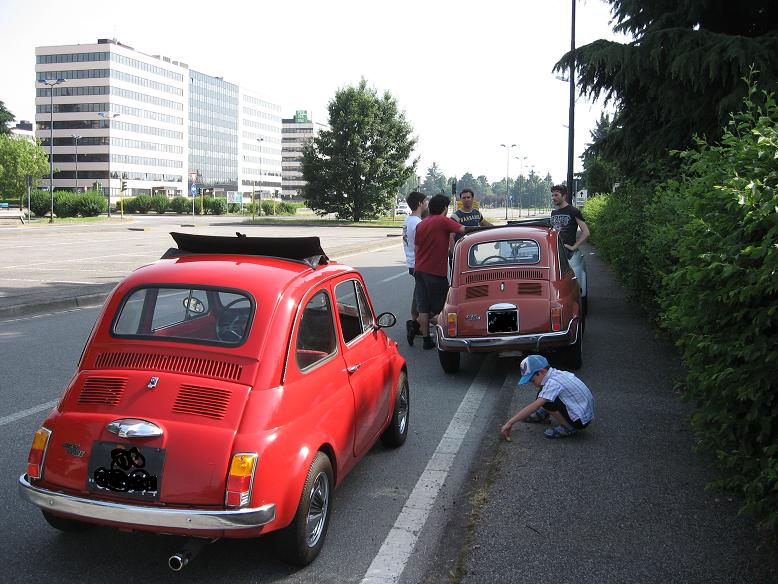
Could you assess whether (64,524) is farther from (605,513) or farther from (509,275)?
(509,275)

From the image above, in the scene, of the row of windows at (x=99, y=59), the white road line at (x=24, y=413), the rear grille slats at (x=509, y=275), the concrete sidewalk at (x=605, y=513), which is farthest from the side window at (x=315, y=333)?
the row of windows at (x=99, y=59)

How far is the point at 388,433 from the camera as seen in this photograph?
5793 mm

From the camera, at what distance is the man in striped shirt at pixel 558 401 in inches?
232

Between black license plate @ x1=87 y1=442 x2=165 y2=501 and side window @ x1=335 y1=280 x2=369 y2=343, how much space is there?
1620 millimetres

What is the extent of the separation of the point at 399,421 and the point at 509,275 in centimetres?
327

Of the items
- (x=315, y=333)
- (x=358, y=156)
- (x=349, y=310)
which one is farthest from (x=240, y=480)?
(x=358, y=156)

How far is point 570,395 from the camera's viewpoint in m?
5.90

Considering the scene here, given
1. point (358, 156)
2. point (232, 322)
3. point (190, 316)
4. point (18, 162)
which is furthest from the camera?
point (18, 162)

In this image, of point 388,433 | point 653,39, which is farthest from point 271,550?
point 653,39

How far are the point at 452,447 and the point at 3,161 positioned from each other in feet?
256

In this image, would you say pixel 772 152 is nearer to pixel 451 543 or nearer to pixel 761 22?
pixel 451 543

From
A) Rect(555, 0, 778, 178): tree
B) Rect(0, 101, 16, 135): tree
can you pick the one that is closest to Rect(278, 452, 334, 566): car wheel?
Rect(555, 0, 778, 178): tree

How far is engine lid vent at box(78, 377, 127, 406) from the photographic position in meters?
3.79

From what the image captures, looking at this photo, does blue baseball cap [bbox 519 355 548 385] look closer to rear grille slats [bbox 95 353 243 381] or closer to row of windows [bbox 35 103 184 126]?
rear grille slats [bbox 95 353 243 381]
